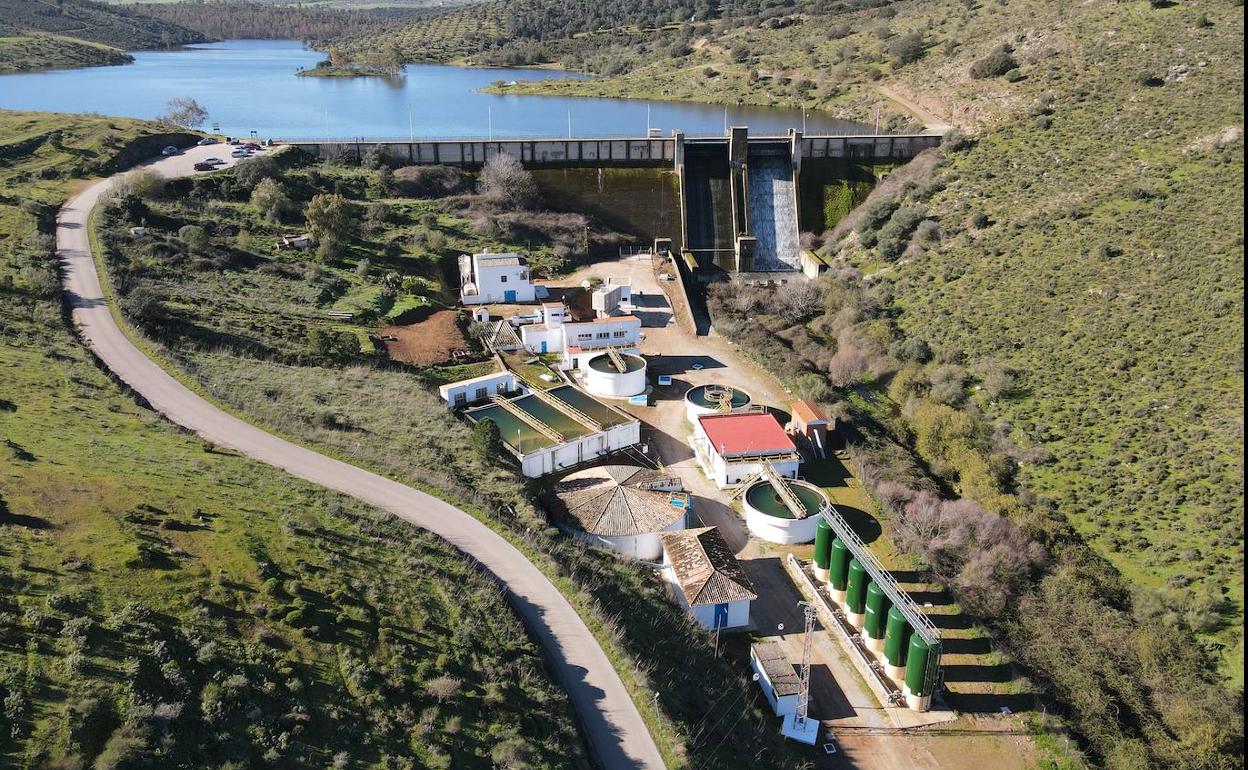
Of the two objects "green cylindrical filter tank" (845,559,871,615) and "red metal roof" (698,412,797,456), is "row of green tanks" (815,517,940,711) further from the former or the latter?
"red metal roof" (698,412,797,456)

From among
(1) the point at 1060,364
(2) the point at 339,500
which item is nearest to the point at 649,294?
(1) the point at 1060,364

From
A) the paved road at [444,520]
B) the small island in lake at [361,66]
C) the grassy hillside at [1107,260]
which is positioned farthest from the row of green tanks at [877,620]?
the small island in lake at [361,66]

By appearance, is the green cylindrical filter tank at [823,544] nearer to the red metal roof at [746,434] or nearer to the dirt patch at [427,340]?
the red metal roof at [746,434]

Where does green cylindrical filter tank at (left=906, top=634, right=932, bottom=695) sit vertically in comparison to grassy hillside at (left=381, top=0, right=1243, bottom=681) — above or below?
below

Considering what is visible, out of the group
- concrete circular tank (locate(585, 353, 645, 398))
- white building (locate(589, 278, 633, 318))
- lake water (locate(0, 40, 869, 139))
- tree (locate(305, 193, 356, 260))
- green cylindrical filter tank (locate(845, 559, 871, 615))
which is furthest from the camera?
lake water (locate(0, 40, 869, 139))

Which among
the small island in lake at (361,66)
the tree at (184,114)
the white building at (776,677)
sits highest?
the small island in lake at (361,66)

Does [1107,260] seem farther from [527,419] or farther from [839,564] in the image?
[527,419]

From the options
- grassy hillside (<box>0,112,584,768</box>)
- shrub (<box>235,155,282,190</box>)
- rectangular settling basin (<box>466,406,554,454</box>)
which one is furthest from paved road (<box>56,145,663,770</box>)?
shrub (<box>235,155,282,190</box>)
